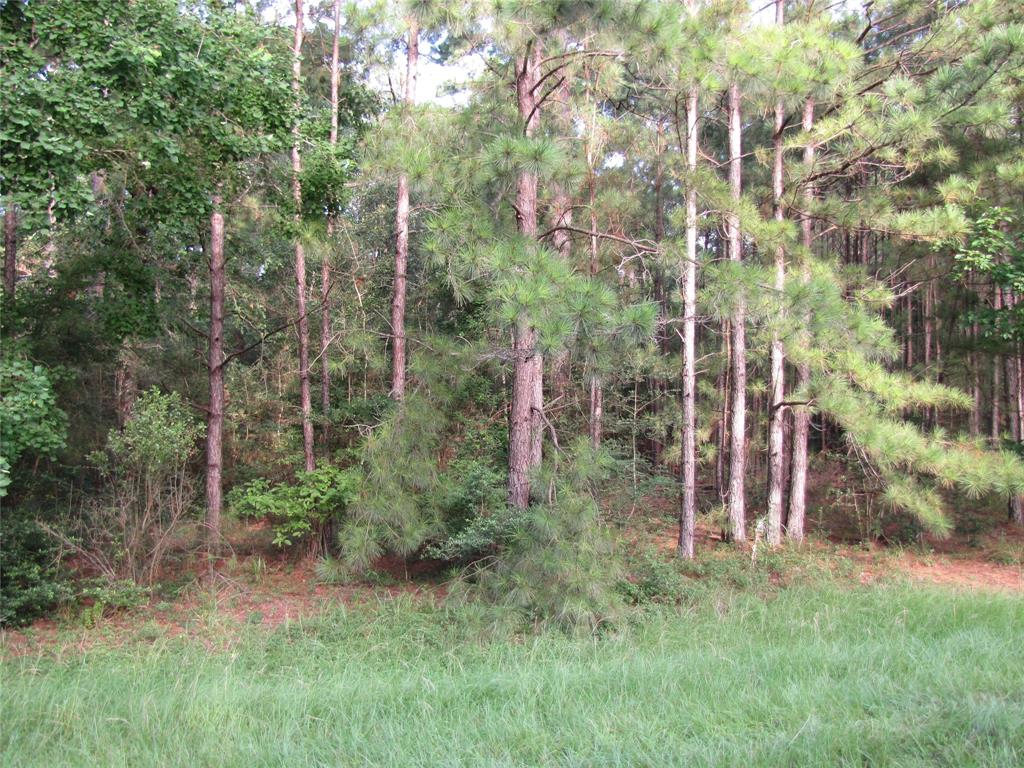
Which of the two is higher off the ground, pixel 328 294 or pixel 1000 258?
pixel 1000 258

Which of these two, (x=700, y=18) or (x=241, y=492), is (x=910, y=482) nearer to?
(x=700, y=18)

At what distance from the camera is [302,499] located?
34.7ft

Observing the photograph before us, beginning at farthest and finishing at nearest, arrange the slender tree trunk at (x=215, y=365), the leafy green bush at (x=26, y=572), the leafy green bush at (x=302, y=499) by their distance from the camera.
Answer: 1. the slender tree trunk at (x=215, y=365)
2. the leafy green bush at (x=302, y=499)
3. the leafy green bush at (x=26, y=572)

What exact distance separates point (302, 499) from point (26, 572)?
3.46 m

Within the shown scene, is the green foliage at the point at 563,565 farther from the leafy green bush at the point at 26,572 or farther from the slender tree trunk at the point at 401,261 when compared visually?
the leafy green bush at the point at 26,572

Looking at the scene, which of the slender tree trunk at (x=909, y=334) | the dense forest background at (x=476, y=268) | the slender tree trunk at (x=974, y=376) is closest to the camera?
the dense forest background at (x=476, y=268)

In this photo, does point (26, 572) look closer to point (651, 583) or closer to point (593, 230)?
point (651, 583)

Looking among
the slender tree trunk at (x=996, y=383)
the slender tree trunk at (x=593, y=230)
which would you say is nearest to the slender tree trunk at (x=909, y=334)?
the slender tree trunk at (x=996, y=383)

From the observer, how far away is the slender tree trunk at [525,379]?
26.2 ft

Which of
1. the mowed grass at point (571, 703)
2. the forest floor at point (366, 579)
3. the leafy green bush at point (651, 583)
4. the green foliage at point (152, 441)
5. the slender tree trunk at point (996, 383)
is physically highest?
the slender tree trunk at point (996, 383)

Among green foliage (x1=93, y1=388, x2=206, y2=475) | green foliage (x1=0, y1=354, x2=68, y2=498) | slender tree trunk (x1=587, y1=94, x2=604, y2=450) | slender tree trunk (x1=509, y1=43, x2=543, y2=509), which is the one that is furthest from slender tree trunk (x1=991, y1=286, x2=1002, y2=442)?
green foliage (x1=0, y1=354, x2=68, y2=498)

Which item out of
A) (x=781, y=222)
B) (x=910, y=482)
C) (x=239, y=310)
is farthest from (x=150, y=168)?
(x=910, y=482)

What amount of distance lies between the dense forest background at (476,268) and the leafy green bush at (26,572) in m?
0.05

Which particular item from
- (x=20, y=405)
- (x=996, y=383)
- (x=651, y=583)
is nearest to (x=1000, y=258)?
(x=996, y=383)
